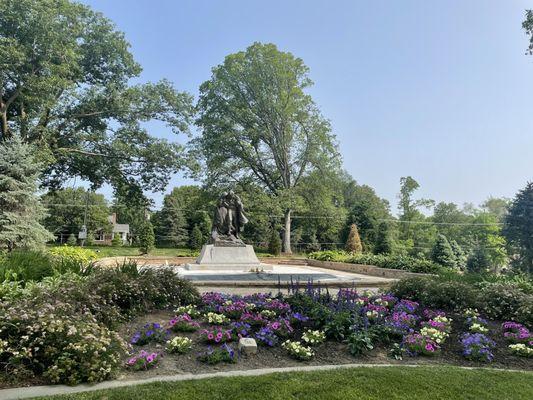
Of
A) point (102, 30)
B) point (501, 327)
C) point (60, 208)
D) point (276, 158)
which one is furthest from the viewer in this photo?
point (60, 208)

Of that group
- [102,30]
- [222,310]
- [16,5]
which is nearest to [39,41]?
[16,5]

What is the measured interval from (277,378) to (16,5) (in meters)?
20.0

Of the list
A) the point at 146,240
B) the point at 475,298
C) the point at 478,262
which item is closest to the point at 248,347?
the point at 475,298

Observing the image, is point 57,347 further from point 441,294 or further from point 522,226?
point 522,226

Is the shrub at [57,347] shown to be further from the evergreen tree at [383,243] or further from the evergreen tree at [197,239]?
the evergreen tree at [197,239]

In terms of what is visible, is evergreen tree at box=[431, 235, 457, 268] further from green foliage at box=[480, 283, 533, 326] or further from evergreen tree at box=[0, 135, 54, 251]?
evergreen tree at box=[0, 135, 54, 251]

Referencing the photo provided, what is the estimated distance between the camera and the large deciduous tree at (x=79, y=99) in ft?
57.4

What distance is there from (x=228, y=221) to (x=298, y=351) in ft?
40.2

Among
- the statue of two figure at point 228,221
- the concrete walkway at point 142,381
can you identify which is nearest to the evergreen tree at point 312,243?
the statue of two figure at point 228,221

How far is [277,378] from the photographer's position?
3.38 m

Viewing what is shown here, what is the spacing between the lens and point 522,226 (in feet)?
88.2

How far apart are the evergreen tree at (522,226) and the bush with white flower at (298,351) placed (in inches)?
1077

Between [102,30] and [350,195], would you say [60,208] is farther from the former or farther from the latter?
[350,195]

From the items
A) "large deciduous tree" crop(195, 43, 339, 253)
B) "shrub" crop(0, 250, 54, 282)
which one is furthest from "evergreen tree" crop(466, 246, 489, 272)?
"shrub" crop(0, 250, 54, 282)
